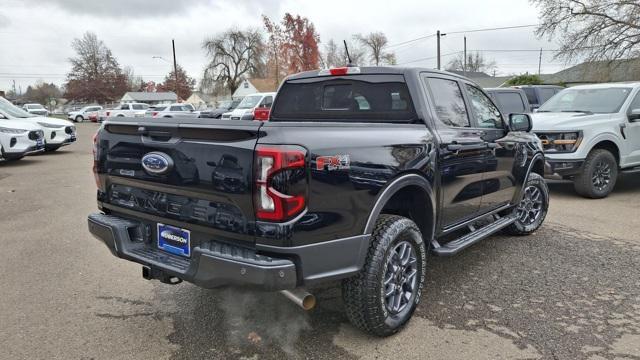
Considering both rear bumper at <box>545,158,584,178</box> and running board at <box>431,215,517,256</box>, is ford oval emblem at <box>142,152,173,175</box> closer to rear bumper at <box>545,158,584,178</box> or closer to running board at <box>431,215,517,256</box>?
running board at <box>431,215,517,256</box>

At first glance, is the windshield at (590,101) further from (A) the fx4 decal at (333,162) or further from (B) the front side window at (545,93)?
(B) the front side window at (545,93)

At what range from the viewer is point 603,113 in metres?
7.69

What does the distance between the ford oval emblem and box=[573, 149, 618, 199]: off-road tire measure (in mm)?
6706

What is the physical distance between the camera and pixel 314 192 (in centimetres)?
261

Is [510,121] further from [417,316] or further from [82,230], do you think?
[82,230]

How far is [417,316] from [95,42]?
83642 millimetres

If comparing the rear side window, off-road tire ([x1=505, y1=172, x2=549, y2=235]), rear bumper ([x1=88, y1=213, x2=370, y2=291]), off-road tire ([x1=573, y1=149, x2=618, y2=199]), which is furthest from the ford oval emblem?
the rear side window

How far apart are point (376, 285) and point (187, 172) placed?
1361 millimetres

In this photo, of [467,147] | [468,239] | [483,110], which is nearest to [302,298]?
[468,239]

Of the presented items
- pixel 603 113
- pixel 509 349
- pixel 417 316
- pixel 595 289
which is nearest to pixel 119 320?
pixel 417 316

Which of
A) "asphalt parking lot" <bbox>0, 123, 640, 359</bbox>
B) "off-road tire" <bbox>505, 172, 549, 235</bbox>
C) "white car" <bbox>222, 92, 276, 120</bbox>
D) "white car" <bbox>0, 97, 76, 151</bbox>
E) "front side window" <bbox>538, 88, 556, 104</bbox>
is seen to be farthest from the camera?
"white car" <bbox>222, 92, 276, 120</bbox>

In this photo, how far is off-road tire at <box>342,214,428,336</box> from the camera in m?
2.96

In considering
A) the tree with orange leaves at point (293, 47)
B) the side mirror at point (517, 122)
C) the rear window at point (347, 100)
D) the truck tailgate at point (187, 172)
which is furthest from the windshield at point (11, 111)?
the tree with orange leaves at point (293, 47)

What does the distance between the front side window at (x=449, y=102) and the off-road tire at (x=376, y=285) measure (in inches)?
47.0
